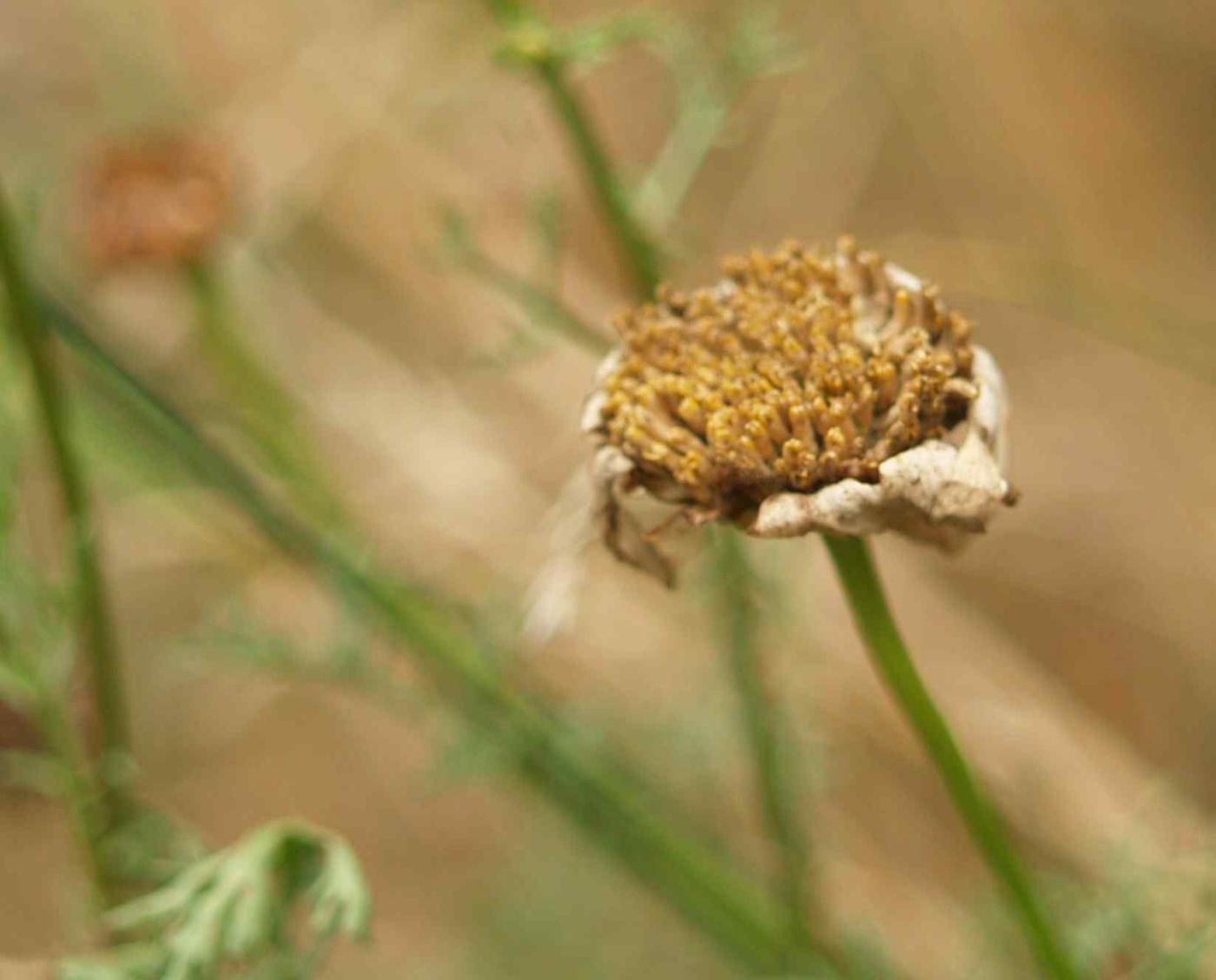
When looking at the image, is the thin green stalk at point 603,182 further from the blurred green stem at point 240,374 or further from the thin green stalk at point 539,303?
the blurred green stem at point 240,374

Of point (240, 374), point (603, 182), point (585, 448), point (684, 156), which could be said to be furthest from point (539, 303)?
point (585, 448)

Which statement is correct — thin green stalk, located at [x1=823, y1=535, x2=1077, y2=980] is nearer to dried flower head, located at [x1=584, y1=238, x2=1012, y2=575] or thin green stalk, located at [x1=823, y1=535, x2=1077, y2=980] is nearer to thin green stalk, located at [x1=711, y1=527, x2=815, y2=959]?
dried flower head, located at [x1=584, y1=238, x2=1012, y2=575]

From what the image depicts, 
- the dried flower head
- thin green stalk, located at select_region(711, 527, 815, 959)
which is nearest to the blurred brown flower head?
thin green stalk, located at select_region(711, 527, 815, 959)

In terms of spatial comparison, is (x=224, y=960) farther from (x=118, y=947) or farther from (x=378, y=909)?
(x=378, y=909)

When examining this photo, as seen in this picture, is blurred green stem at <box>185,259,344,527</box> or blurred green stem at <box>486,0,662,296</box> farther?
blurred green stem at <box>185,259,344,527</box>

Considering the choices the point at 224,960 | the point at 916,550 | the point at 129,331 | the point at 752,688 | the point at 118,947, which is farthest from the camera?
the point at 916,550

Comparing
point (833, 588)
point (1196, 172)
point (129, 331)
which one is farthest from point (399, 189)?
point (1196, 172)
